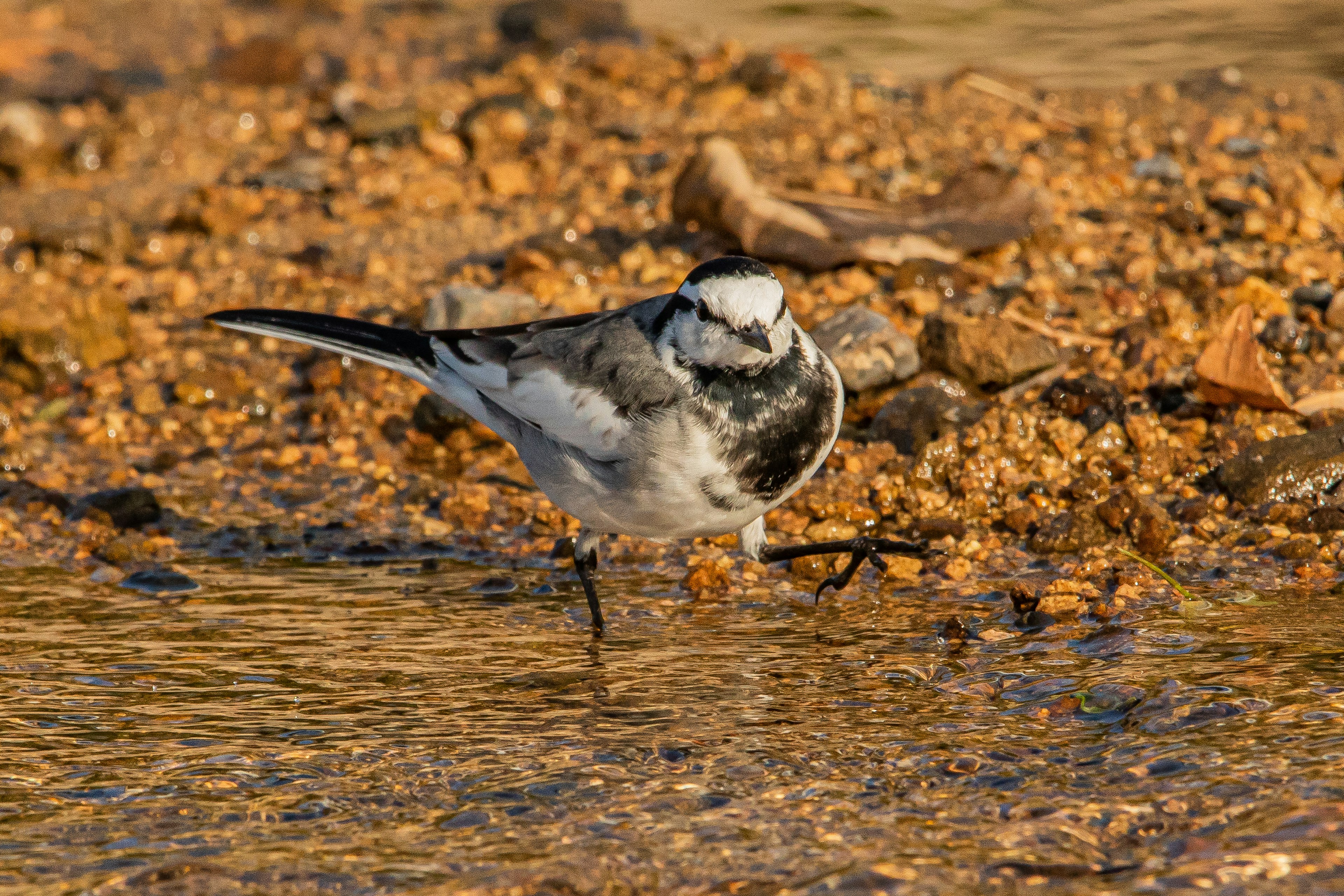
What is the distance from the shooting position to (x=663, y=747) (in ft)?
12.6

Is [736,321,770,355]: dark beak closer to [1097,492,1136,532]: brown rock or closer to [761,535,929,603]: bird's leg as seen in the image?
[761,535,929,603]: bird's leg

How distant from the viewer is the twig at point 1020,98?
8.34 metres

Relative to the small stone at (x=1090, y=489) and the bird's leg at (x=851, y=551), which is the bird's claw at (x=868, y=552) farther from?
the small stone at (x=1090, y=489)

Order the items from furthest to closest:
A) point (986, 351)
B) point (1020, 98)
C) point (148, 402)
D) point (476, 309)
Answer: point (1020, 98)
point (148, 402)
point (476, 309)
point (986, 351)

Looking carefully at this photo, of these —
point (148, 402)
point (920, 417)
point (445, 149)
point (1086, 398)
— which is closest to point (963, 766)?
point (920, 417)

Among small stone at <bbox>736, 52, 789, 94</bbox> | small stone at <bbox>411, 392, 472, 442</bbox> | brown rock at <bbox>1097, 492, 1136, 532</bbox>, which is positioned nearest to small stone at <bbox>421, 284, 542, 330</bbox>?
small stone at <bbox>411, 392, 472, 442</bbox>

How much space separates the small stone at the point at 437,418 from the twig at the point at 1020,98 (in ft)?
12.6

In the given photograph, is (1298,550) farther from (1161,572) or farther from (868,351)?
(868,351)

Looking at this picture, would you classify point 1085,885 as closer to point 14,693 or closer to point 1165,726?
point 1165,726

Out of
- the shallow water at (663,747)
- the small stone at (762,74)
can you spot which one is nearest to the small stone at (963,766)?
the shallow water at (663,747)

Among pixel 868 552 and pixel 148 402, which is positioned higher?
pixel 148 402

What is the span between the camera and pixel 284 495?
6.16 metres

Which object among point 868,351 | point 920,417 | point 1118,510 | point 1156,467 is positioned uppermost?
point 868,351

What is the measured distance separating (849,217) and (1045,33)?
4010 millimetres
